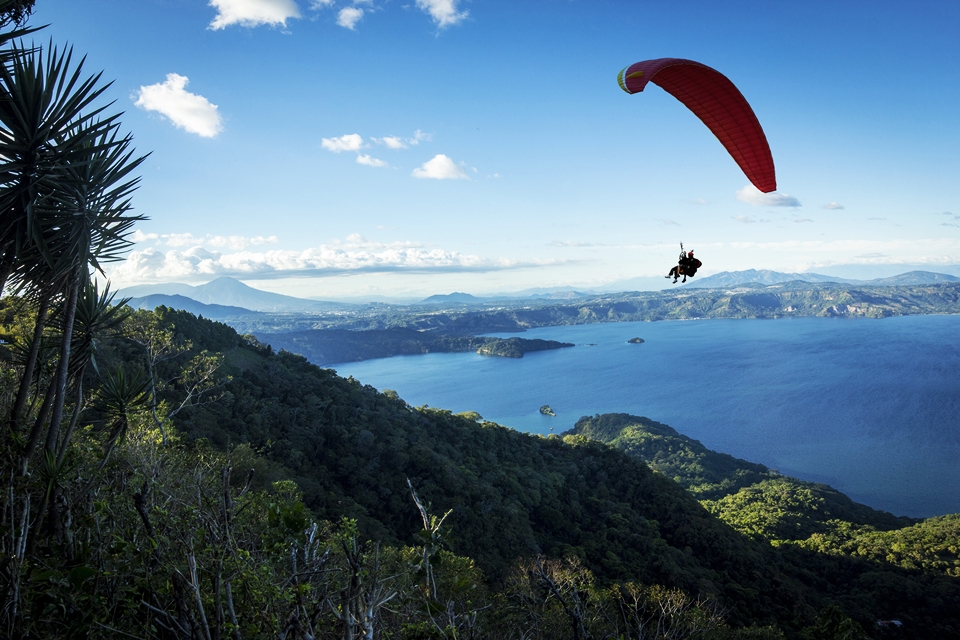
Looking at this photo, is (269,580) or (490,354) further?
(490,354)

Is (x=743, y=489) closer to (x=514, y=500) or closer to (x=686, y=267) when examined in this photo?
(x=514, y=500)

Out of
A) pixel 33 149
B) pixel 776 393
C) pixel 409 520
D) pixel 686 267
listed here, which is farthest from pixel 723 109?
pixel 776 393

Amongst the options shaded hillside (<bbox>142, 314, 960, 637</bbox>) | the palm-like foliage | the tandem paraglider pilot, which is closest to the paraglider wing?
the tandem paraglider pilot

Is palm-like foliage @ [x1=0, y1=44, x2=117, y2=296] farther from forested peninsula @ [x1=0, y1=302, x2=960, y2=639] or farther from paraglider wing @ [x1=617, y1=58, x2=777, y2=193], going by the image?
paraglider wing @ [x1=617, y1=58, x2=777, y2=193]

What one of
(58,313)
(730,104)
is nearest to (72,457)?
(58,313)

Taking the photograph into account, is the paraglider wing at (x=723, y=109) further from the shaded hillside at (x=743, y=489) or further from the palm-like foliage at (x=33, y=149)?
the shaded hillside at (x=743, y=489)

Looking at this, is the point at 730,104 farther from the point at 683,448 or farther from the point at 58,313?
the point at 683,448
